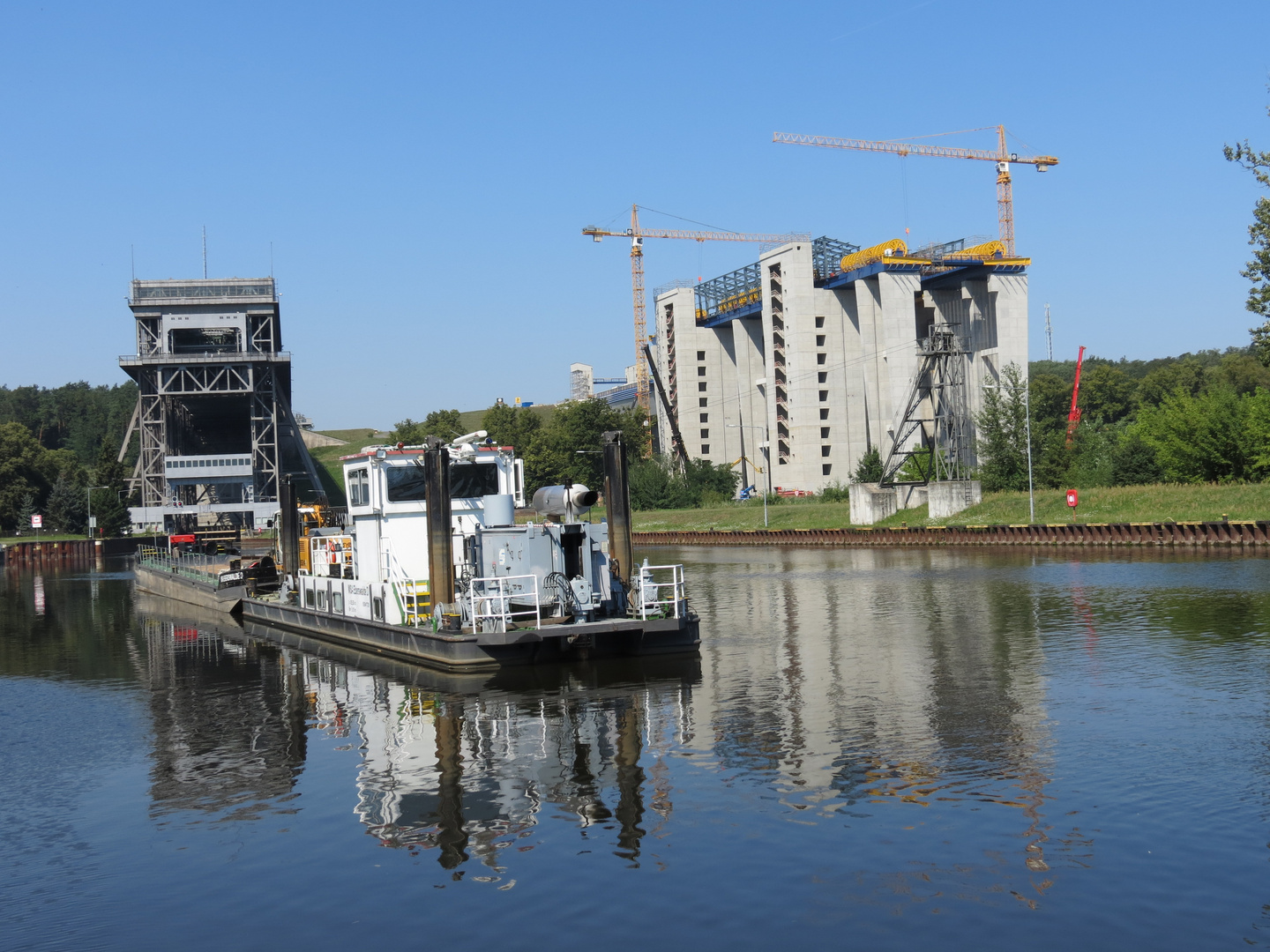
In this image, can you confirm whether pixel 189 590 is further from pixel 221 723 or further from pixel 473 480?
pixel 221 723

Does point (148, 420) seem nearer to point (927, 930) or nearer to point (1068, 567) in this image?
point (1068, 567)

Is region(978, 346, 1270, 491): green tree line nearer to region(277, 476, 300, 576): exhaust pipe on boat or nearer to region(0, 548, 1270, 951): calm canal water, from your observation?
region(0, 548, 1270, 951): calm canal water

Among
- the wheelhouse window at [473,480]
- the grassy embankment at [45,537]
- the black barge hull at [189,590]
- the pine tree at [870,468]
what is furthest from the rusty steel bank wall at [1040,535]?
the grassy embankment at [45,537]

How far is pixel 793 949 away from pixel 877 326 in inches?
4380

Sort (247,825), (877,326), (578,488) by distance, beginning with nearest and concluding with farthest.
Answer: (247,825)
(578,488)
(877,326)

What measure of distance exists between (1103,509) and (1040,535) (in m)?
6.05

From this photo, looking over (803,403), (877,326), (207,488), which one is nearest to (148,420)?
(207,488)

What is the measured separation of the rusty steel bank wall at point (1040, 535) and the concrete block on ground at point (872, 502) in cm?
379

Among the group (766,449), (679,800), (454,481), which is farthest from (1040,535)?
(766,449)

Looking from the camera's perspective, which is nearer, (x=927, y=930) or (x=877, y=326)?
(x=927, y=930)

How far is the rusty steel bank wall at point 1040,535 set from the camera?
5628 centimetres

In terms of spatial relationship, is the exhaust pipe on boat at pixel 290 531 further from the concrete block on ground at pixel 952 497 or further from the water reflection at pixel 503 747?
the concrete block on ground at pixel 952 497

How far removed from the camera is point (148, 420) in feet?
413

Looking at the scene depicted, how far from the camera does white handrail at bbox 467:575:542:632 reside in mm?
25055
